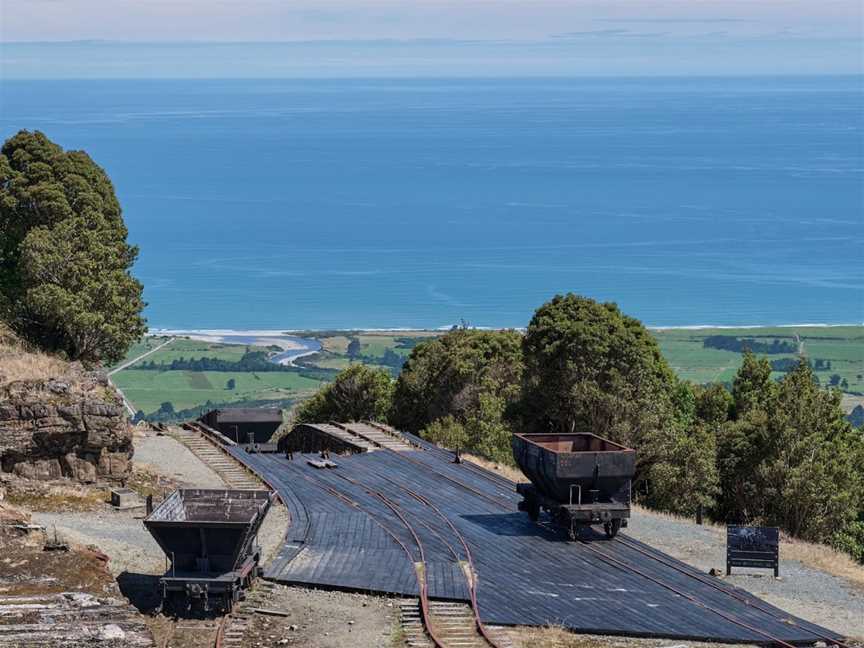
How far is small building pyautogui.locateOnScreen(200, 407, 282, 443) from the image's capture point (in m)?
51.8

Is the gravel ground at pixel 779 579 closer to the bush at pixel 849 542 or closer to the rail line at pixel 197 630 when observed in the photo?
the bush at pixel 849 542

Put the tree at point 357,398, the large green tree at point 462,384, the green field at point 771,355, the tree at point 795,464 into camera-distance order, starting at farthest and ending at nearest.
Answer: the green field at point 771,355 → the tree at point 357,398 → the large green tree at point 462,384 → the tree at point 795,464

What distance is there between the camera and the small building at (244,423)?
5181cm

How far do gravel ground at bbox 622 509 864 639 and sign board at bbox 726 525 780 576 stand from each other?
238 millimetres

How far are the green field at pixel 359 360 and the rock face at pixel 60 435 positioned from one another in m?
75.8

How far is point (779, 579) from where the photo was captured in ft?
98.0

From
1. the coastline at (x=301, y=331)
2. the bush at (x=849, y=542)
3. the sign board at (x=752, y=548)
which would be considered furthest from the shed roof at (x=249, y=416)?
the coastline at (x=301, y=331)

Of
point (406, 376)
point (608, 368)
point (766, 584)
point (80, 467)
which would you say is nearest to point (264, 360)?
point (406, 376)

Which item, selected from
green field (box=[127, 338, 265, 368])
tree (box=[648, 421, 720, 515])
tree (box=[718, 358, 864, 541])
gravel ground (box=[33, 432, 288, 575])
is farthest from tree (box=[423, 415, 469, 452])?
green field (box=[127, 338, 265, 368])

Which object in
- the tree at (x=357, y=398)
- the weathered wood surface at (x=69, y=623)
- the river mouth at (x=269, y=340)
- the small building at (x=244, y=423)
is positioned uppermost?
the river mouth at (x=269, y=340)

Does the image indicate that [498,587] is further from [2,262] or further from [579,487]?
[2,262]

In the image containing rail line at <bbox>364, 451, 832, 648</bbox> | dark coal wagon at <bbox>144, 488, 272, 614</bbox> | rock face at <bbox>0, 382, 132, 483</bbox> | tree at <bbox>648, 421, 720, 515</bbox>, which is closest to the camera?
rail line at <bbox>364, 451, 832, 648</bbox>

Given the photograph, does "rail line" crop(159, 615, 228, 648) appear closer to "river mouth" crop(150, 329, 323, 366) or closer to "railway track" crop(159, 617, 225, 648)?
"railway track" crop(159, 617, 225, 648)

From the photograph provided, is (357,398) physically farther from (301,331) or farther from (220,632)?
(301,331)
